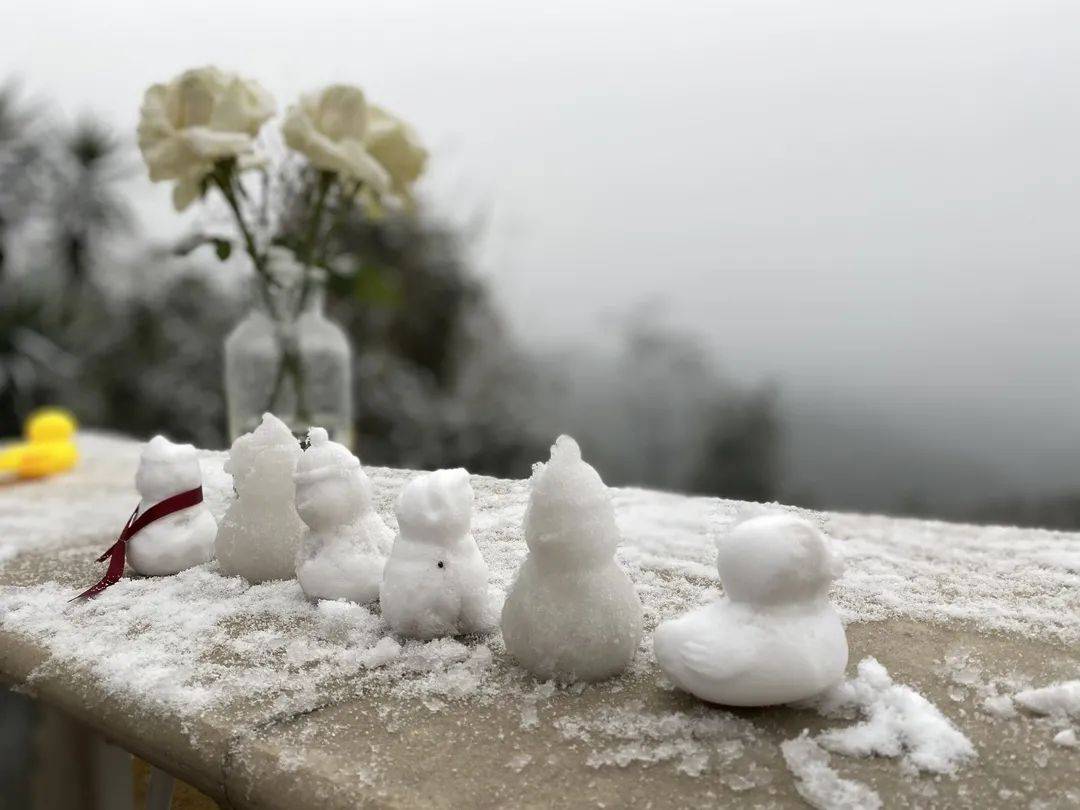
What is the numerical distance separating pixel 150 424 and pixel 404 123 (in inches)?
132

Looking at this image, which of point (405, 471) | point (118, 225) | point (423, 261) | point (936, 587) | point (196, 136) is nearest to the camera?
point (936, 587)

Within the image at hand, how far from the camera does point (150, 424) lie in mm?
4449

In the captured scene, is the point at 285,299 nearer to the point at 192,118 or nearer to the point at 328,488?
the point at 192,118

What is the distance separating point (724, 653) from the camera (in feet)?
2.43

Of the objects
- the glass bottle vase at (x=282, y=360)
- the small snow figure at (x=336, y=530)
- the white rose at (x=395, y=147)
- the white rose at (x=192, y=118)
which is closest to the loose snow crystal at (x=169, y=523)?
the small snow figure at (x=336, y=530)

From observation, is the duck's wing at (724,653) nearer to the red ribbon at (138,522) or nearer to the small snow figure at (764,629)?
the small snow figure at (764,629)

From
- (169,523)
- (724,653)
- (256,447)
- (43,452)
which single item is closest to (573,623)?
(724,653)

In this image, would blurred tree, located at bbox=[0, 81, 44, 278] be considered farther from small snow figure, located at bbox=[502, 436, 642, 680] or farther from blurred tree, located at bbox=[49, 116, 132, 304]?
small snow figure, located at bbox=[502, 436, 642, 680]

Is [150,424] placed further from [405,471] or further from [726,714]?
[726,714]

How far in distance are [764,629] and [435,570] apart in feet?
1.07

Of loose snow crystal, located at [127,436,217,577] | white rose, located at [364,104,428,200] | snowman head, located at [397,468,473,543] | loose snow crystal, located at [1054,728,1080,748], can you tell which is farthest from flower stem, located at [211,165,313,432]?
loose snow crystal, located at [1054,728,1080,748]

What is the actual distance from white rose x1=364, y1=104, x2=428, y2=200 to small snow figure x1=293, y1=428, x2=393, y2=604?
0.73 metres

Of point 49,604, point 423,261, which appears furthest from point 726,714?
point 423,261

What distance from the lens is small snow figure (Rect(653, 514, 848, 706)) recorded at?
2.41ft
